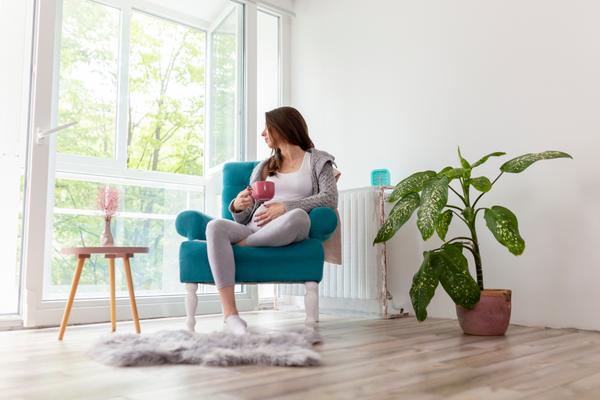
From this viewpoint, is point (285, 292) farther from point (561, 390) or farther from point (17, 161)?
point (561, 390)

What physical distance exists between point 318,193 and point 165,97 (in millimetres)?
1640

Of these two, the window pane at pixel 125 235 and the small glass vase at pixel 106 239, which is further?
the window pane at pixel 125 235

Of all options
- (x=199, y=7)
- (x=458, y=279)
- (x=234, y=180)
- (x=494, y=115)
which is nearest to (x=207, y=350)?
(x=458, y=279)

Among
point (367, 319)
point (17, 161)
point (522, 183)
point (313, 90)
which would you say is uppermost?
point (313, 90)

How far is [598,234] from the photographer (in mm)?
2053

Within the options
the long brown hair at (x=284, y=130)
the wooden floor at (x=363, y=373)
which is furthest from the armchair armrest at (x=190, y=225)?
the wooden floor at (x=363, y=373)

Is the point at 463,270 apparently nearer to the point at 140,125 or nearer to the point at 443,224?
the point at 443,224

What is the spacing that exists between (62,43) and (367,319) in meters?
2.40

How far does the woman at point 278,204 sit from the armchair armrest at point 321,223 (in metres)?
0.06

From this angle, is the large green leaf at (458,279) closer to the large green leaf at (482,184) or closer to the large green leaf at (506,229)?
the large green leaf at (506,229)

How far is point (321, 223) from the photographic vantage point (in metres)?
2.05

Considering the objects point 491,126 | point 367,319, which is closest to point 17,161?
point 367,319

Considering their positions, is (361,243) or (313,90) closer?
(361,243)

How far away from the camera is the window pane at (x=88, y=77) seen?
2.79m
